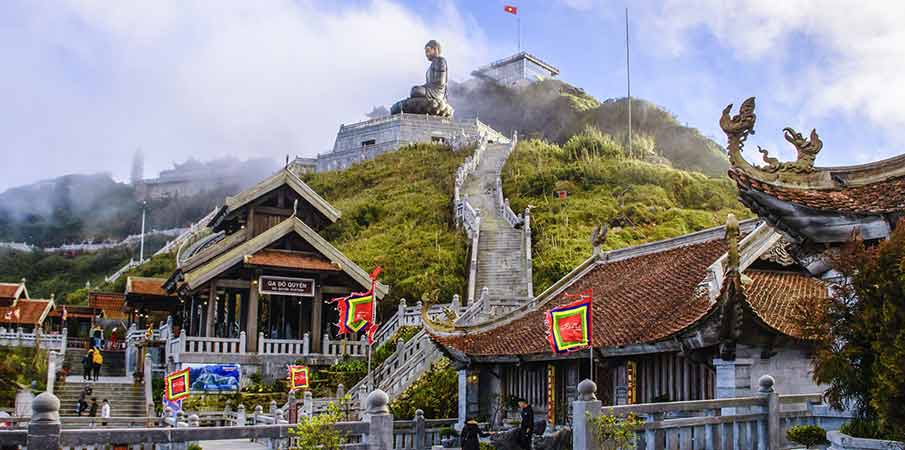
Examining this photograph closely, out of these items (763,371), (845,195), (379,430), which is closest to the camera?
(379,430)

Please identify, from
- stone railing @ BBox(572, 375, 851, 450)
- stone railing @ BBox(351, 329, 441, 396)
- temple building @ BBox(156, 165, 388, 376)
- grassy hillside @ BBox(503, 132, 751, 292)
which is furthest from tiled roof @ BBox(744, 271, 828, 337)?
grassy hillside @ BBox(503, 132, 751, 292)

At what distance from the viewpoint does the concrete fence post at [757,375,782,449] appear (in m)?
11.6

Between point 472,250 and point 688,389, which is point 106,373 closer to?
point 472,250

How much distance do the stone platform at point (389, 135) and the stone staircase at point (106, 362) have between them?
43.6 m

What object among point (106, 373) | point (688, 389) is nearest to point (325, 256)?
point (106, 373)

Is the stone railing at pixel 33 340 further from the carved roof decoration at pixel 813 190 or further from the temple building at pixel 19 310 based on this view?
the carved roof decoration at pixel 813 190

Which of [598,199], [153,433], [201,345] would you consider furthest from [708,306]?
[598,199]

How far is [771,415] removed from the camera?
1164 centimetres

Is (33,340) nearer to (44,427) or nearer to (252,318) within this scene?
(252,318)

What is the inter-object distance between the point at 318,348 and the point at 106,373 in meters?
9.69

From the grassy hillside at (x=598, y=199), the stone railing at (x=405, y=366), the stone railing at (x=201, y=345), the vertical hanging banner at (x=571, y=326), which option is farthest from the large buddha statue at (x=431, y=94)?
the vertical hanging banner at (x=571, y=326)

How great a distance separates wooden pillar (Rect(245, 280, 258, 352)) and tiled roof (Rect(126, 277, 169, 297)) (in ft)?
37.1

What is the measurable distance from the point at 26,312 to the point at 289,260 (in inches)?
914

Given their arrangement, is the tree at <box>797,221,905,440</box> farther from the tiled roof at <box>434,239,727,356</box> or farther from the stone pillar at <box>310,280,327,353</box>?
the stone pillar at <box>310,280,327,353</box>
